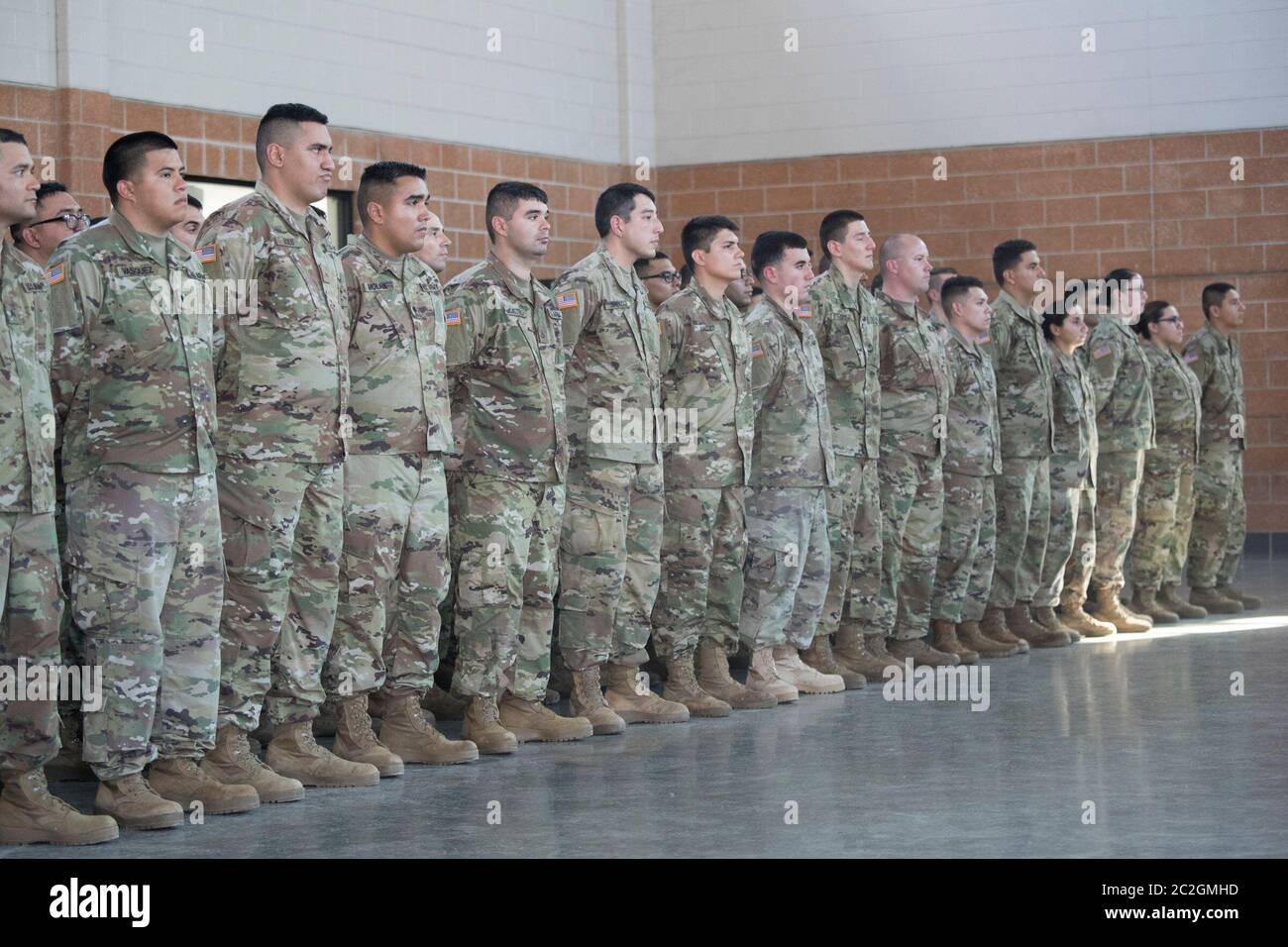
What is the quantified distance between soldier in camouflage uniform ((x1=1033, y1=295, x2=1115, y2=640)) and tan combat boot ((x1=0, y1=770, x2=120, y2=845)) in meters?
5.01

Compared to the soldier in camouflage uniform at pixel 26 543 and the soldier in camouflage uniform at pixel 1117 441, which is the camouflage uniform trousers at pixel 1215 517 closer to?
the soldier in camouflage uniform at pixel 1117 441

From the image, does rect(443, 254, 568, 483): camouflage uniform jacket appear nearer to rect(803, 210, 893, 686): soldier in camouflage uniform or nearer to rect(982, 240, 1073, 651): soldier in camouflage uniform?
rect(803, 210, 893, 686): soldier in camouflage uniform

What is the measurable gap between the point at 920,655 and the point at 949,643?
0.28 meters

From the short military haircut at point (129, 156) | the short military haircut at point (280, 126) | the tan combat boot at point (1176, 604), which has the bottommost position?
the tan combat boot at point (1176, 604)

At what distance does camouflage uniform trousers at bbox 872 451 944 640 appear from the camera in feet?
23.8

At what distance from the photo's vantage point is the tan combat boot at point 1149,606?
9125mm

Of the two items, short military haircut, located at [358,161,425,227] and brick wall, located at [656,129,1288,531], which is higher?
brick wall, located at [656,129,1288,531]

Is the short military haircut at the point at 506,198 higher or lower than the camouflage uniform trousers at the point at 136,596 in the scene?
higher

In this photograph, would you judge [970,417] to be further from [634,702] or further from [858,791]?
[858,791]

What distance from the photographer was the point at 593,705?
5.90 m

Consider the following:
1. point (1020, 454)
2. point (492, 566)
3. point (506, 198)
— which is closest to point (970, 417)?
point (1020, 454)

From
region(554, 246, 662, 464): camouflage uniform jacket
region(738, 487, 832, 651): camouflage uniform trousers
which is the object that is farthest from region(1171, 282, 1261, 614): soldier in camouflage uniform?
region(554, 246, 662, 464): camouflage uniform jacket

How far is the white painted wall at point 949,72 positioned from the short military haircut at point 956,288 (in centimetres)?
375

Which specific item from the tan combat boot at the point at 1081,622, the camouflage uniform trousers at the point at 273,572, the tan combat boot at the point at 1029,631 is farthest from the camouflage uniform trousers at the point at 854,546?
the camouflage uniform trousers at the point at 273,572
